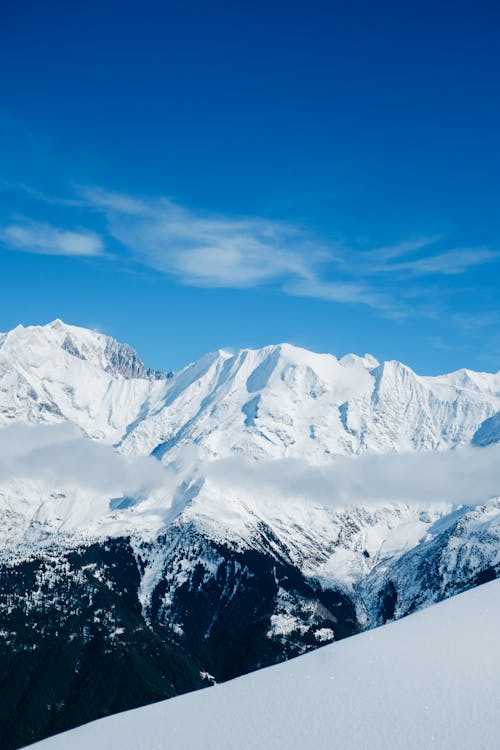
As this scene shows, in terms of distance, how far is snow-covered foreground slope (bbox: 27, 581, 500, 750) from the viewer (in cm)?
2247

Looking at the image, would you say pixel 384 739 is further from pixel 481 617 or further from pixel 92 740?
pixel 92 740

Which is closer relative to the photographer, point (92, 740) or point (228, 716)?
point (228, 716)

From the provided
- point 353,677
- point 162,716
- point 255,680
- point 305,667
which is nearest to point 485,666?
point 353,677

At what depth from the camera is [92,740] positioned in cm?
2777

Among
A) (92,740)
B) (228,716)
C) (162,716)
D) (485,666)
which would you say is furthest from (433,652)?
(92,740)

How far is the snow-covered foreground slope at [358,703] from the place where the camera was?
2247cm

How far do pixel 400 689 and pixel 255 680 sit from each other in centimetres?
680

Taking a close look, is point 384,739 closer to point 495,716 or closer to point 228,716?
point 495,716

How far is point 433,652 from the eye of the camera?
2745 centimetres

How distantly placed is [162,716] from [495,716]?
537 inches

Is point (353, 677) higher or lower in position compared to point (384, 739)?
higher

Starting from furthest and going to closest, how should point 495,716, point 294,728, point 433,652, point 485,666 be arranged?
point 433,652 → point 485,666 → point 294,728 → point 495,716

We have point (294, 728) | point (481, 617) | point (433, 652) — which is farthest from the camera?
point (481, 617)

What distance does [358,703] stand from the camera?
24.5m
